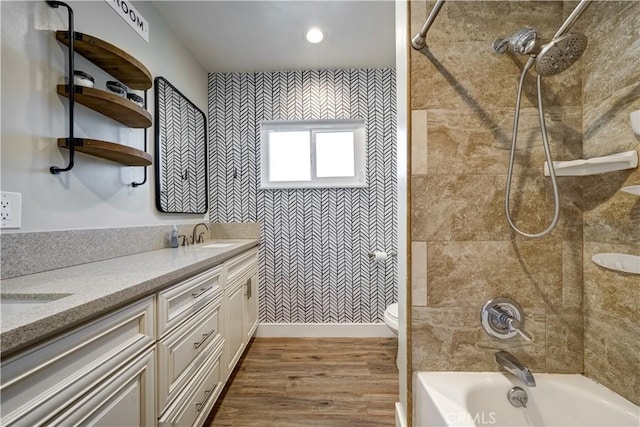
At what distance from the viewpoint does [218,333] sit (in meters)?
1.51

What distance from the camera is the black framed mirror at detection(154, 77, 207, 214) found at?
181 centimetres

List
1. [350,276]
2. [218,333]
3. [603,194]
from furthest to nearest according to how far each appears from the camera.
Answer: [350,276], [218,333], [603,194]

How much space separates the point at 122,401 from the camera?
2.62 feet

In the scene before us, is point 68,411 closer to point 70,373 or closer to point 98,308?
point 70,373

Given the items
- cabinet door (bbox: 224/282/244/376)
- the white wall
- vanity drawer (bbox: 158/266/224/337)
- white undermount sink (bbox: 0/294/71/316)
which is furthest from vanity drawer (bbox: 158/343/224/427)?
the white wall

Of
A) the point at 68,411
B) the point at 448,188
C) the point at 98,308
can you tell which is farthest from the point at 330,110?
the point at 68,411

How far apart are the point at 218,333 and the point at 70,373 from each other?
3.01 feet

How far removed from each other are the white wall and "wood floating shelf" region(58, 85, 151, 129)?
0.04m

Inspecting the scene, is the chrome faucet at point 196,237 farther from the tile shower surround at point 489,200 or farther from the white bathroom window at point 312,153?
the tile shower surround at point 489,200

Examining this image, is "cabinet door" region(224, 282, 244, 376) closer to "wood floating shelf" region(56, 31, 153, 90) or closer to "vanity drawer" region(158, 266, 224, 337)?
"vanity drawer" region(158, 266, 224, 337)

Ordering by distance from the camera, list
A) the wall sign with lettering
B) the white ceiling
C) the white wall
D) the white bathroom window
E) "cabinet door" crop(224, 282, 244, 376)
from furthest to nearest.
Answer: the white bathroom window → the white ceiling → "cabinet door" crop(224, 282, 244, 376) → the wall sign with lettering → the white wall

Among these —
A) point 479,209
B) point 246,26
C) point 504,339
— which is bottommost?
point 504,339

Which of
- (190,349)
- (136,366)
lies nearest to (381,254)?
(190,349)

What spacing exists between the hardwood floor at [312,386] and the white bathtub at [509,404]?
674 millimetres
